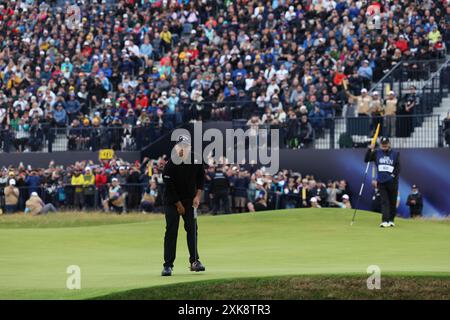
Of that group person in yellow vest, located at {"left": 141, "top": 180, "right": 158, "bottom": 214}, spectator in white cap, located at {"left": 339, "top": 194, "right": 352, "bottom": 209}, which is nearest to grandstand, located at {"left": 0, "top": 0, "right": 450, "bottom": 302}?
person in yellow vest, located at {"left": 141, "top": 180, "right": 158, "bottom": 214}

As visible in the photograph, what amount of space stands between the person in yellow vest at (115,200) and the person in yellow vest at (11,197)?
343cm

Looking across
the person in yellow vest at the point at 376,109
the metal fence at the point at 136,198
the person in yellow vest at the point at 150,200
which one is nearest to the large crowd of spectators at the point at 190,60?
the person in yellow vest at the point at 376,109

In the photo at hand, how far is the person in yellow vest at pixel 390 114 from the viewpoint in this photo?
36.5 m

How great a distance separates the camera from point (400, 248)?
22609 millimetres

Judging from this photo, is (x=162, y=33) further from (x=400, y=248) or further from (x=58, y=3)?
(x=400, y=248)

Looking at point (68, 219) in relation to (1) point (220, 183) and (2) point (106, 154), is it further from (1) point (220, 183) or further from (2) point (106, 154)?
(2) point (106, 154)

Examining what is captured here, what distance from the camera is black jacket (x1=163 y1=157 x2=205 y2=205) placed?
17500 mm

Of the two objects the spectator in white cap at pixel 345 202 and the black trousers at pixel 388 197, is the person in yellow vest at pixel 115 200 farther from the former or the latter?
the black trousers at pixel 388 197

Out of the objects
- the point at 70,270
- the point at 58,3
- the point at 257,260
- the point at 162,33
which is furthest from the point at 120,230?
the point at 58,3

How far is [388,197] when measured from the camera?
2709 cm

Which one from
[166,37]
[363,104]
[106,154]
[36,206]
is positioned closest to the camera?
[363,104]

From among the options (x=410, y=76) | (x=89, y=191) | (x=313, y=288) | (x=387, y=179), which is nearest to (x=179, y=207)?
(x=313, y=288)

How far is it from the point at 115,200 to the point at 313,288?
76.3 feet
